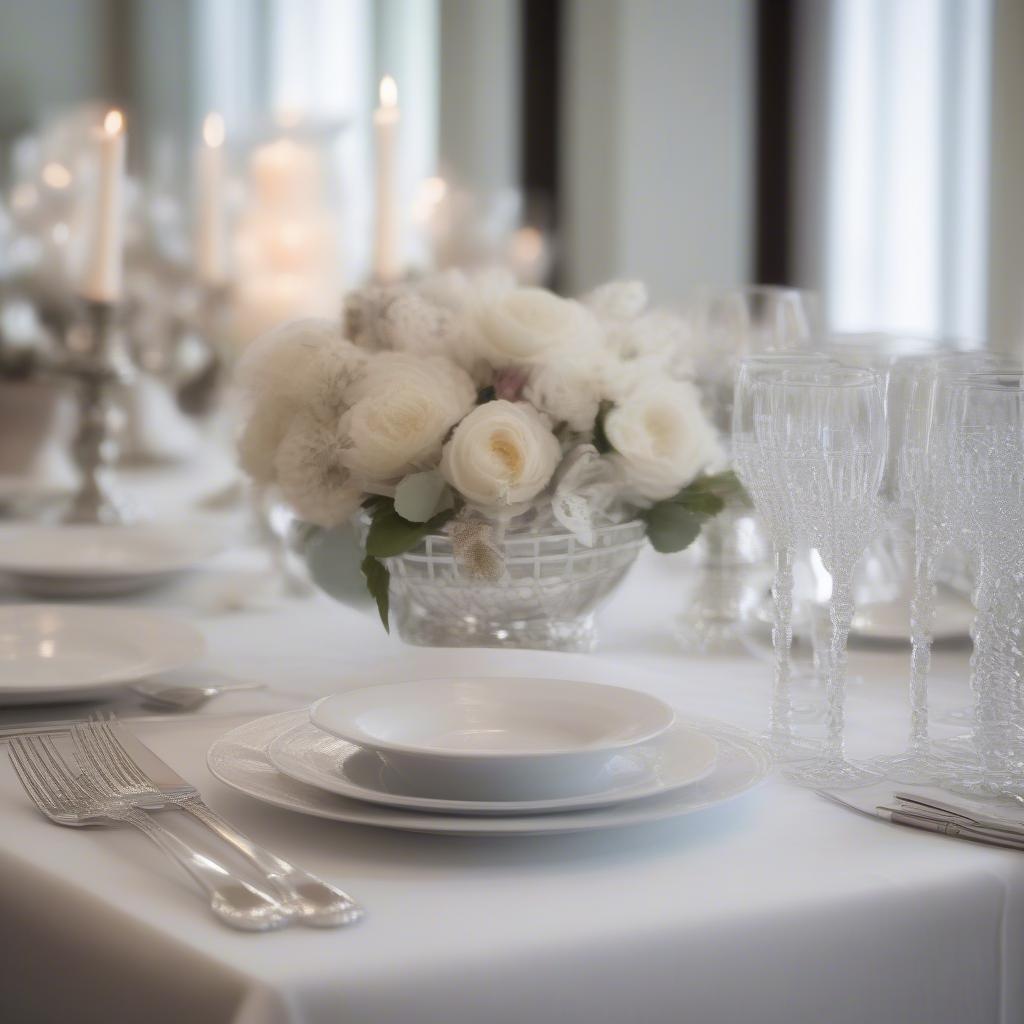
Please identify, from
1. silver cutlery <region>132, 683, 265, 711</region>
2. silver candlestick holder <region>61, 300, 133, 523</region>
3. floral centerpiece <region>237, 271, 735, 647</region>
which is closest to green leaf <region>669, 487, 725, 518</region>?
floral centerpiece <region>237, 271, 735, 647</region>

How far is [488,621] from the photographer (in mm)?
1033

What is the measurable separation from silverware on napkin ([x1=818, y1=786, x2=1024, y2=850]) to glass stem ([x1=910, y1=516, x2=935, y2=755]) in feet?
0.21

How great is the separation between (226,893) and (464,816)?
127mm

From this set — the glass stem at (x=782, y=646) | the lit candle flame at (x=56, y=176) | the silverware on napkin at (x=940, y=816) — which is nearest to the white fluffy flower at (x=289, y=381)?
the glass stem at (x=782, y=646)

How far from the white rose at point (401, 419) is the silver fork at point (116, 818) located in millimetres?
281

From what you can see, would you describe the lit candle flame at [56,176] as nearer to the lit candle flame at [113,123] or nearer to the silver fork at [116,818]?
the lit candle flame at [113,123]

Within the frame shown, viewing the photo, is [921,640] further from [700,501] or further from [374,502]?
[374,502]

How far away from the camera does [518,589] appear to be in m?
1.01

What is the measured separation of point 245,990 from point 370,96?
587 centimetres

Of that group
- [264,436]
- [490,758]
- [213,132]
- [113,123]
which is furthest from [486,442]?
[213,132]

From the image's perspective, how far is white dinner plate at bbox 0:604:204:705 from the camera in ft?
3.23

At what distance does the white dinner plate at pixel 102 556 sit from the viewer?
129cm

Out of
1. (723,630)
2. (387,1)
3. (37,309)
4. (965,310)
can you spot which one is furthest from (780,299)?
(387,1)

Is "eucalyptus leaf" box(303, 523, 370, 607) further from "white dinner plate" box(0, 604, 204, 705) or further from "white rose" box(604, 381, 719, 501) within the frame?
"white rose" box(604, 381, 719, 501)
